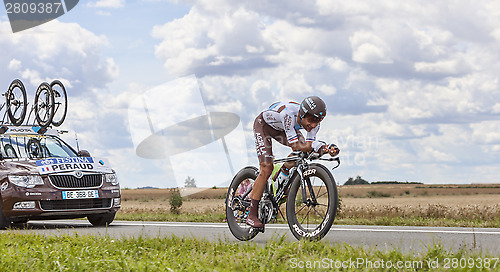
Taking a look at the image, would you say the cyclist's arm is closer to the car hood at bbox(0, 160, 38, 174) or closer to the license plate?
the license plate

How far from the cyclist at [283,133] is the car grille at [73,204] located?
4731 mm

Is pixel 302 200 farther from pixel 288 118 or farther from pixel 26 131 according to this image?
pixel 26 131

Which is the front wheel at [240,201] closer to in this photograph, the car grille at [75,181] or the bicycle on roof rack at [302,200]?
the bicycle on roof rack at [302,200]

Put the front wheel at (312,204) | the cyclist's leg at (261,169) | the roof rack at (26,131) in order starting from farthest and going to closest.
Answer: the roof rack at (26,131) → the cyclist's leg at (261,169) → the front wheel at (312,204)

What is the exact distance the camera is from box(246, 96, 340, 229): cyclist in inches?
282

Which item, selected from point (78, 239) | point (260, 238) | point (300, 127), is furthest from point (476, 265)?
point (78, 239)

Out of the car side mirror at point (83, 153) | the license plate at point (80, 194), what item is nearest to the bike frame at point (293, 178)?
the license plate at point (80, 194)

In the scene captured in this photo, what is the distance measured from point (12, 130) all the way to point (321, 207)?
Result: 809 centimetres

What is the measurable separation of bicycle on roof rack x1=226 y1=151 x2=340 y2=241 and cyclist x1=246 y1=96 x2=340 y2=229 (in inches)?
4.5

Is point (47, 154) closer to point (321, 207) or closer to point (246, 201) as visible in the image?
point (246, 201)

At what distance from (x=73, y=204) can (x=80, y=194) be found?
0.23 m

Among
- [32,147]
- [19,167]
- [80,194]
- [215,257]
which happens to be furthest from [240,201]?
[32,147]

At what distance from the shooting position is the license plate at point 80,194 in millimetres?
11205

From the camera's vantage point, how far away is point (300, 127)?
7629 millimetres
